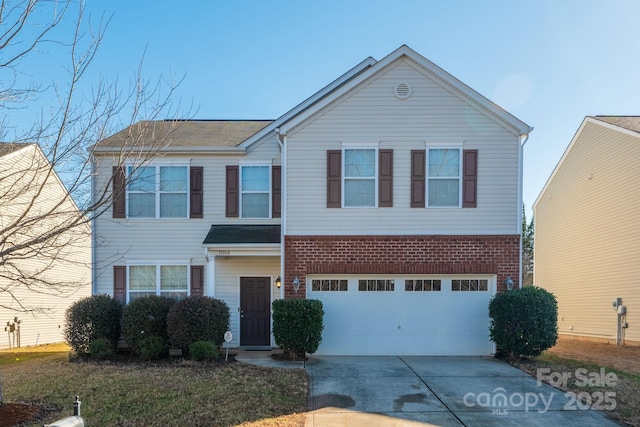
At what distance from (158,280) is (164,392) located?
5.20 metres

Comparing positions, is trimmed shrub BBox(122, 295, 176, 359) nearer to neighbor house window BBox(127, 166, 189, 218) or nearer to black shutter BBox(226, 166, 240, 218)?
neighbor house window BBox(127, 166, 189, 218)

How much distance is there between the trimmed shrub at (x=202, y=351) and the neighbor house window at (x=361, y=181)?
4.71m

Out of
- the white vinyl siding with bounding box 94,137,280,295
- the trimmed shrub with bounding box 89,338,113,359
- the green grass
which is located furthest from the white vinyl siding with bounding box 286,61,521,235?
the trimmed shrub with bounding box 89,338,113,359

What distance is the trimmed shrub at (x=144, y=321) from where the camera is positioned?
33.8 ft

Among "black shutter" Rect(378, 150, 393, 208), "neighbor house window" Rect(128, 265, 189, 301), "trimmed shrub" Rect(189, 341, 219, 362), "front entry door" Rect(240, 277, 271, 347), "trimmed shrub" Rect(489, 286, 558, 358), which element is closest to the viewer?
"trimmed shrub" Rect(189, 341, 219, 362)

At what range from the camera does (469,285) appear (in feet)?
36.1

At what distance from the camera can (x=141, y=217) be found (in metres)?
12.2

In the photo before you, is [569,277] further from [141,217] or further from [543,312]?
[141,217]

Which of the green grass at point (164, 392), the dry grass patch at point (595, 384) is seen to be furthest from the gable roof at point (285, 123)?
the dry grass patch at point (595, 384)

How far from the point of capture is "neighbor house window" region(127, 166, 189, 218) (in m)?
12.2

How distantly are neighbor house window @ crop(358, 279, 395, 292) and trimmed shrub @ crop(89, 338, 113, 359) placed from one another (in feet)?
20.8

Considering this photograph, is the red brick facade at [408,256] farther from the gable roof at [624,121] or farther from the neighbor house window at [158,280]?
the gable roof at [624,121]

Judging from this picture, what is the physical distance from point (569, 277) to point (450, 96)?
11.5m

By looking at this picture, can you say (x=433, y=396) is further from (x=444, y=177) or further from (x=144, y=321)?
(x=144, y=321)
